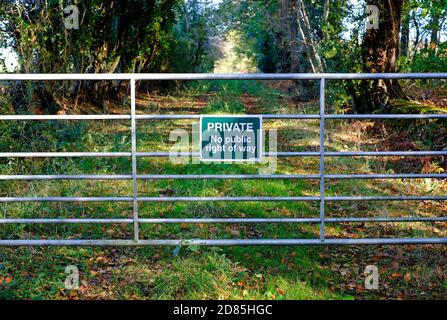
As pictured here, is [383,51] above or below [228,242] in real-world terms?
above

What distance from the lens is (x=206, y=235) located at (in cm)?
641

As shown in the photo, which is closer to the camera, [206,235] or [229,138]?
[229,138]

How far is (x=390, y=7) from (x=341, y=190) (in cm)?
583

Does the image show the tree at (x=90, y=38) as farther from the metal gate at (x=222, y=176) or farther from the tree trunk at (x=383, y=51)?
the tree trunk at (x=383, y=51)

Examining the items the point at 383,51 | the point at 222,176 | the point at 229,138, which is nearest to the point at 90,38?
the point at 383,51

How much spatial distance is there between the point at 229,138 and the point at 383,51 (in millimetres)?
8097

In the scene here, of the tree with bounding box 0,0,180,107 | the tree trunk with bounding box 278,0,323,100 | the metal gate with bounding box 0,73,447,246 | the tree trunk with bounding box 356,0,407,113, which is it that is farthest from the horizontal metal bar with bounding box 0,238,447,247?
the tree trunk with bounding box 278,0,323,100

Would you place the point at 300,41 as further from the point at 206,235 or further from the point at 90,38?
the point at 206,235

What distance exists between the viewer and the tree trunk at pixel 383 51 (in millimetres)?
12164

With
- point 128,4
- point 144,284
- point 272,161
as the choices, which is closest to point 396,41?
point 272,161

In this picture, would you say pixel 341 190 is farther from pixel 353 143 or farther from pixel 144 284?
pixel 144 284

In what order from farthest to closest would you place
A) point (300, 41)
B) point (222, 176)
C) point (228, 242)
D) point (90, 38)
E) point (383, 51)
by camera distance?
point (300, 41)
point (90, 38)
point (383, 51)
point (228, 242)
point (222, 176)

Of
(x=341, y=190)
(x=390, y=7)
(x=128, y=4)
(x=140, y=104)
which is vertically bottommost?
(x=341, y=190)
